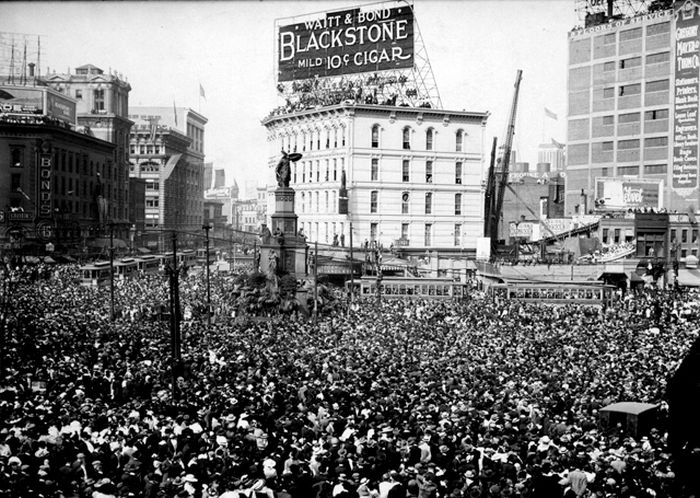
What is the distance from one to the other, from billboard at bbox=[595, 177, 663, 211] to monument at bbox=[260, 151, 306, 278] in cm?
3395

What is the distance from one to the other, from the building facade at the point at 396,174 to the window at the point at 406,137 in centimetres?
10

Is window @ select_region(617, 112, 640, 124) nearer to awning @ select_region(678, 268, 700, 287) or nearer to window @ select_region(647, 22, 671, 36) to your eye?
window @ select_region(647, 22, 671, 36)

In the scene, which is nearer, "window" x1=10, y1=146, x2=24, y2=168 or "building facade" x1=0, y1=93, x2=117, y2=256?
"building facade" x1=0, y1=93, x2=117, y2=256

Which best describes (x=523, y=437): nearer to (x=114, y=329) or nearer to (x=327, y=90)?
(x=114, y=329)

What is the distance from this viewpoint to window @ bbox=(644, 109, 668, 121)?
286 feet

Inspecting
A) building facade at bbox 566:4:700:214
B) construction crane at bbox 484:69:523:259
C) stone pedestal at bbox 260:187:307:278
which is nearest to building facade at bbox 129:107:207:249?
construction crane at bbox 484:69:523:259

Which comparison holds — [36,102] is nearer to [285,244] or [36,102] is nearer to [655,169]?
[285,244]

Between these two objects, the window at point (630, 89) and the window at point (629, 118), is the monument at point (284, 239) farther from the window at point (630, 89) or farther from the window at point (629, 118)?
the window at point (630, 89)

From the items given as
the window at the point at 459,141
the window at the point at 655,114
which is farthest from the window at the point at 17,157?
the window at the point at 655,114

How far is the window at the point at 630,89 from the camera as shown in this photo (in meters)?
88.6

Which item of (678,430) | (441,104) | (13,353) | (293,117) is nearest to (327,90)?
(293,117)

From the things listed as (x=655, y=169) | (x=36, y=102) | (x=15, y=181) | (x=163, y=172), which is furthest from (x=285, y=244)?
(x=163, y=172)

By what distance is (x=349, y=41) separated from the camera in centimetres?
8038

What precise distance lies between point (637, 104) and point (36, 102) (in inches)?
2718
